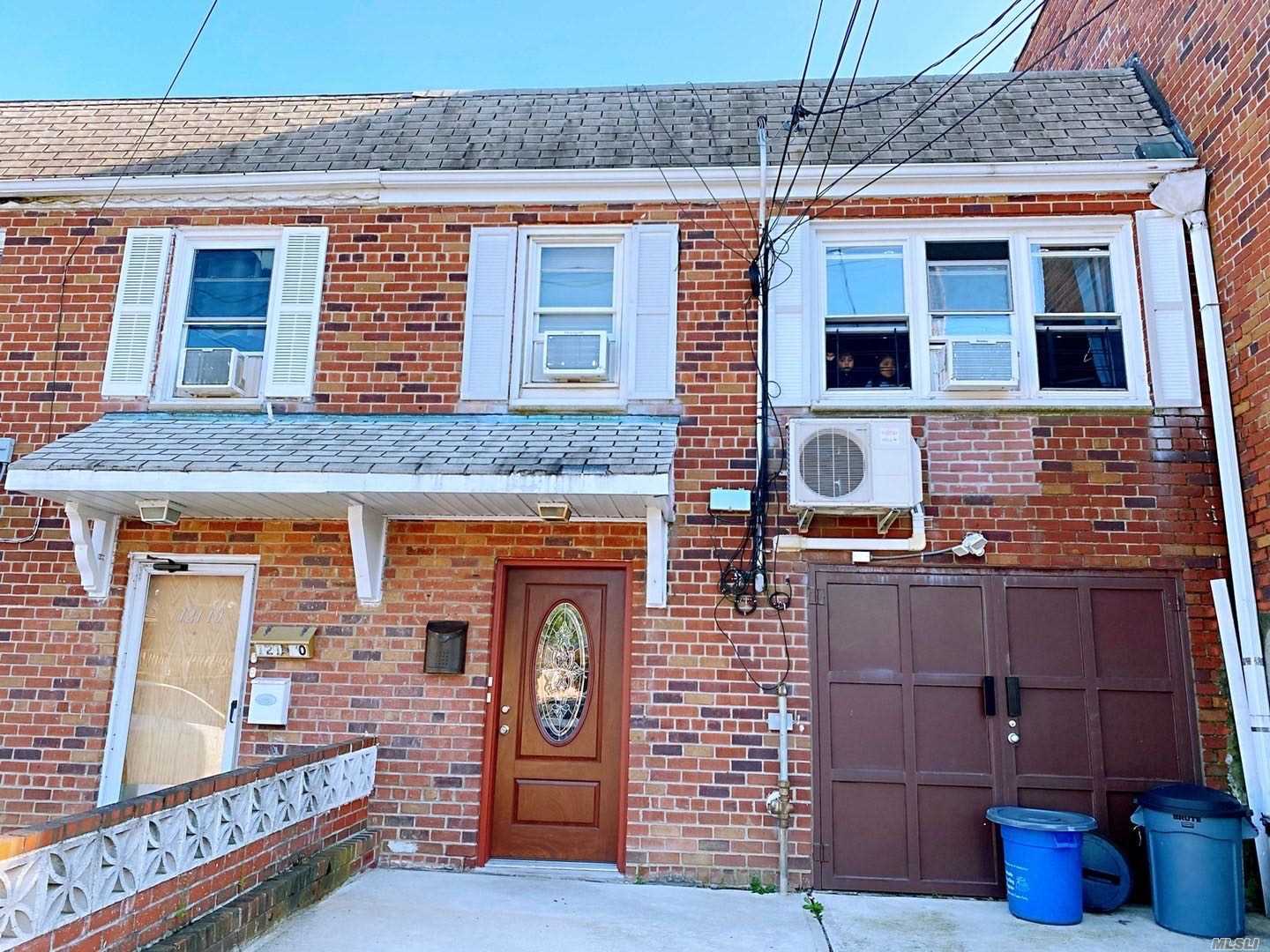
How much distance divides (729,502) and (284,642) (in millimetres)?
3349

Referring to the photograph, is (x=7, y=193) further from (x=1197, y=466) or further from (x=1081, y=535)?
(x=1197, y=466)

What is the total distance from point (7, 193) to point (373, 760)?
561 cm

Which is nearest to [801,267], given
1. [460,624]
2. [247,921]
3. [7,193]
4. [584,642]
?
[584,642]

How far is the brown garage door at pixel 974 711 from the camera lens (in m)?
5.94

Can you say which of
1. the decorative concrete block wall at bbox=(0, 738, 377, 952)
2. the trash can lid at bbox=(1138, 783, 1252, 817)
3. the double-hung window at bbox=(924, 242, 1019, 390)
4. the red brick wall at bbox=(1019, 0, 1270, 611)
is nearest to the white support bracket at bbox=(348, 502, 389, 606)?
the decorative concrete block wall at bbox=(0, 738, 377, 952)

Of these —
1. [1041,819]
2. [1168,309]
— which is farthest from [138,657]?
[1168,309]

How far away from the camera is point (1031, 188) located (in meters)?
6.86

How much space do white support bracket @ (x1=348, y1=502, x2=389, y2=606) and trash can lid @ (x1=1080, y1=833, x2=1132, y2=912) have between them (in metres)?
4.96

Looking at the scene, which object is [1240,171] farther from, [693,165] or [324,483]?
[324,483]

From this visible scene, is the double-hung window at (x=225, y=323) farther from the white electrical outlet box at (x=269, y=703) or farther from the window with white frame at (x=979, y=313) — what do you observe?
the window with white frame at (x=979, y=313)

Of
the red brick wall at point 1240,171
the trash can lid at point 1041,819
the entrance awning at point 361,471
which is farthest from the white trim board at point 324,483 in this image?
the red brick wall at point 1240,171

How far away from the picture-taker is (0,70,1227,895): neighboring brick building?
602cm

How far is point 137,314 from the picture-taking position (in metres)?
7.09

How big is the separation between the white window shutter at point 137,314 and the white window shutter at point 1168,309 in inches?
299
